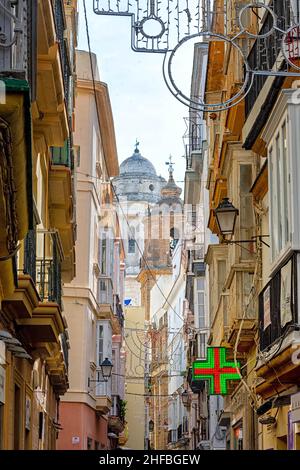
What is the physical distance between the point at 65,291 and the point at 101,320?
497 cm

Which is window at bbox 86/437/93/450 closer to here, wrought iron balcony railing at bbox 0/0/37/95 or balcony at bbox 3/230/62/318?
balcony at bbox 3/230/62/318

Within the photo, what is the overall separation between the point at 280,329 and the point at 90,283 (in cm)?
1830

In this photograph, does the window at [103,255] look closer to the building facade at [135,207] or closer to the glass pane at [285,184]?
the glass pane at [285,184]

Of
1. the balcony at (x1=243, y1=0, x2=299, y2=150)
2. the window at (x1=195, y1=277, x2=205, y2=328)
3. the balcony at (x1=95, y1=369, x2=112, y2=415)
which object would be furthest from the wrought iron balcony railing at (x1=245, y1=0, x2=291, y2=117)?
the window at (x1=195, y1=277, x2=205, y2=328)

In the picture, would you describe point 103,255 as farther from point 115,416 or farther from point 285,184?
point 285,184

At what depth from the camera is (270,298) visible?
12750 millimetres

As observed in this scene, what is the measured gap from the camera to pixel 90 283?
1185 inches

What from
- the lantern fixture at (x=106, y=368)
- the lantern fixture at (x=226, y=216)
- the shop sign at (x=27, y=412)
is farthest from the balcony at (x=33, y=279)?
the lantern fixture at (x=106, y=368)

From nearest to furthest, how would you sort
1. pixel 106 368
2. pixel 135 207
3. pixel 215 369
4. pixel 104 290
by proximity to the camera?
pixel 215 369 < pixel 106 368 < pixel 104 290 < pixel 135 207

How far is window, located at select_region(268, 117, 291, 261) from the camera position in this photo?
11.8 m

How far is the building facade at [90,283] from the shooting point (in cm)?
2897

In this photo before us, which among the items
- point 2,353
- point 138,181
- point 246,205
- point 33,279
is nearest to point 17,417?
point 33,279

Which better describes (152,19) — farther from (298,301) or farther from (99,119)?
(99,119)
